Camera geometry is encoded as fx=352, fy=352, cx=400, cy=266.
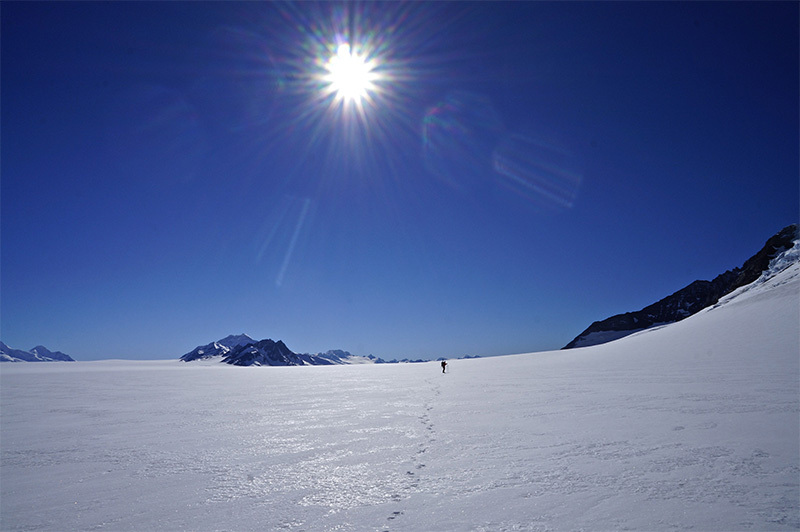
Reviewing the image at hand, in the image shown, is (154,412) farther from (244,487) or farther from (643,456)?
(643,456)

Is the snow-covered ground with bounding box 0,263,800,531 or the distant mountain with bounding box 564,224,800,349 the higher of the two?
the distant mountain with bounding box 564,224,800,349

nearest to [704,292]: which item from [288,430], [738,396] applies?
[738,396]

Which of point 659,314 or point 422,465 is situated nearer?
point 422,465

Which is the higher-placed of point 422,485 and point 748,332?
point 748,332

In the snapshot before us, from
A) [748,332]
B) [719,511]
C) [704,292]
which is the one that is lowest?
[719,511]

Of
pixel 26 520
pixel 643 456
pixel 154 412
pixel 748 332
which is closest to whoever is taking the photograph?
pixel 26 520

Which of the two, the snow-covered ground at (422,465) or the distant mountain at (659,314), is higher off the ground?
the distant mountain at (659,314)

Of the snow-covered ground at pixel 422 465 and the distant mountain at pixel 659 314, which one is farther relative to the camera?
the distant mountain at pixel 659 314

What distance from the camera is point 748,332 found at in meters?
28.5

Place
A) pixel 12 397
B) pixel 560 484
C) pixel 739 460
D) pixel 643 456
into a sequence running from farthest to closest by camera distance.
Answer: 1. pixel 12 397
2. pixel 643 456
3. pixel 739 460
4. pixel 560 484

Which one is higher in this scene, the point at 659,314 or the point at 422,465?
the point at 659,314

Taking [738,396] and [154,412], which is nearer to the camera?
[738,396]

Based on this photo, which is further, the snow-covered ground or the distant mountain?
the distant mountain

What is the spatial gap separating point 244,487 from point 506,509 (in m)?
4.15
